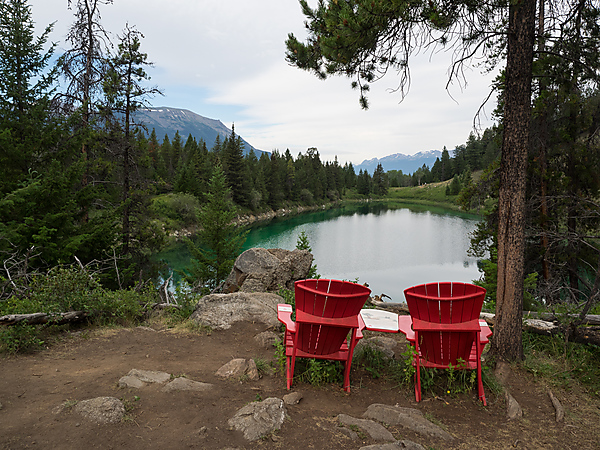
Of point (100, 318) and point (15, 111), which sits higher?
point (15, 111)

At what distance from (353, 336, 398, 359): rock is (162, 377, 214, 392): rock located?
167 centimetres

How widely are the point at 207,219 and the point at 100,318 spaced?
11394 millimetres

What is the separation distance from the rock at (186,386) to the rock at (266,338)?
1.50 meters

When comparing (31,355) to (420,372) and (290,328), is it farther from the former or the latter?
(420,372)

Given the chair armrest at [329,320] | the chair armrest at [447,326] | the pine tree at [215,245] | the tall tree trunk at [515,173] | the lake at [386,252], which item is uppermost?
the tall tree trunk at [515,173]

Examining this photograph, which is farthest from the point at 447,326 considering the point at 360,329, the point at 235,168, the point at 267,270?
the point at 235,168

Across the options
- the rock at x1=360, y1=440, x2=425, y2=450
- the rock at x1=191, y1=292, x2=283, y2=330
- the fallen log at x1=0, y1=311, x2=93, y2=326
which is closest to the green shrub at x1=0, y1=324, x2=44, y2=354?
the fallen log at x1=0, y1=311, x2=93, y2=326

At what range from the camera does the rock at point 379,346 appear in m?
4.18

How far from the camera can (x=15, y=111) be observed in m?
8.53

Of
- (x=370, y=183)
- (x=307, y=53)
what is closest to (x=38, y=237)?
(x=307, y=53)

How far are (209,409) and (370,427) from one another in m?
1.25

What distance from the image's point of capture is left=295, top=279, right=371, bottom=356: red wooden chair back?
3227 millimetres

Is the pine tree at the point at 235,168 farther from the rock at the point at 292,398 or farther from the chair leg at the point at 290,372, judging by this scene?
the rock at the point at 292,398

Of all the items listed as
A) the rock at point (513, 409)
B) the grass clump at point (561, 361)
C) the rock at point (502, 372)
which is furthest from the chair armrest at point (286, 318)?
the grass clump at point (561, 361)
